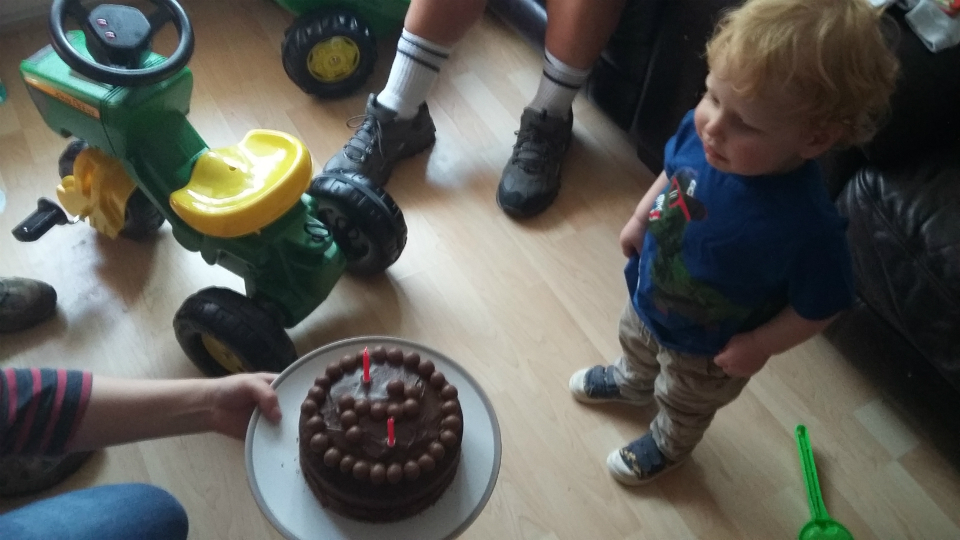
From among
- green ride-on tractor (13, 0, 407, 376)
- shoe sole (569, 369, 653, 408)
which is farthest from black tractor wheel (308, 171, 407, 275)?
shoe sole (569, 369, 653, 408)

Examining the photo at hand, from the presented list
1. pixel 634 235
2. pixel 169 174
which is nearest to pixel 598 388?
pixel 634 235

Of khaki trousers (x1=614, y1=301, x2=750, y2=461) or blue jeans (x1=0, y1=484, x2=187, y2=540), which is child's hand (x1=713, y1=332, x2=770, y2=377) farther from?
blue jeans (x1=0, y1=484, x2=187, y2=540)

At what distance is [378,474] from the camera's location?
2.36ft

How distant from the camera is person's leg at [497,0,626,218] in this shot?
1410 mm

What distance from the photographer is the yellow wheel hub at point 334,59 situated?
1.63 metres

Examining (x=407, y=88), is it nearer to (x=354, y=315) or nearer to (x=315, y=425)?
(x=354, y=315)

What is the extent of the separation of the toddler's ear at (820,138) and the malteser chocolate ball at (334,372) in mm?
530

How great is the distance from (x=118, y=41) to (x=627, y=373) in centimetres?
88

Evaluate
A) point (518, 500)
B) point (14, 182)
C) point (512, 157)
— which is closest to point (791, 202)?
point (518, 500)

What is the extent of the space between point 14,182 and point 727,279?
140cm

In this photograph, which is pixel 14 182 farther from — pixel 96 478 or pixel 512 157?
pixel 512 157

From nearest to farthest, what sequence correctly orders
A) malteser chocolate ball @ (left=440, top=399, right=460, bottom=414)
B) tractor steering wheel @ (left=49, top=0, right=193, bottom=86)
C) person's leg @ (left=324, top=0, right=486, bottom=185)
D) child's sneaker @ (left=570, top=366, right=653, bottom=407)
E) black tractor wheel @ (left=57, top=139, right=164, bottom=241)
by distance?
malteser chocolate ball @ (left=440, top=399, right=460, bottom=414), tractor steering wheel @ (left=49, top=0, right=193, bottom=86), child's sneaker @ (left=570, top=366, right=653, bottom=407), black tractor wheel @ (left=57, top=139, right=164, bottom=241), person's leg @ (left=324, top=0, right=486, bottom=185)

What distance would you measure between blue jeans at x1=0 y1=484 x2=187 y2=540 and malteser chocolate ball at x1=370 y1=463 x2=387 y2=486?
0.93ft

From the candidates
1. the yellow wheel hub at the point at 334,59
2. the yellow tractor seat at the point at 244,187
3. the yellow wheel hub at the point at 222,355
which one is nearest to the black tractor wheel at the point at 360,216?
the yellow tractor seat at the point at 244,187
